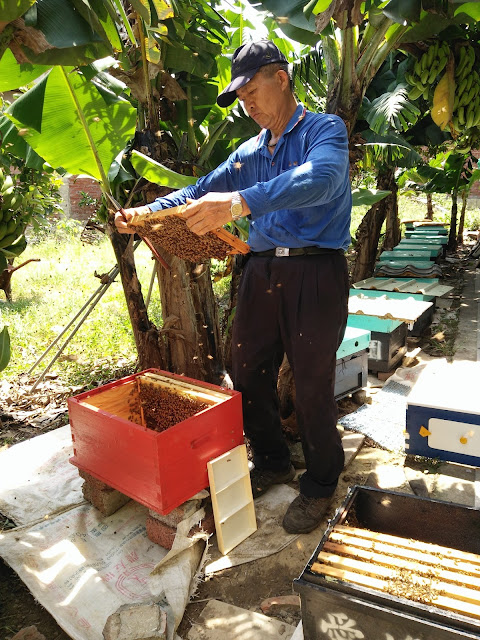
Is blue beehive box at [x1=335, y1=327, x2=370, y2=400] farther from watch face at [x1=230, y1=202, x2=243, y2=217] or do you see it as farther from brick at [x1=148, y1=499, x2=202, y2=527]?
watch face at [x1=230, y1=202, x2=243, y2=217]

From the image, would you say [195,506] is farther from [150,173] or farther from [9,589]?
[150,173]

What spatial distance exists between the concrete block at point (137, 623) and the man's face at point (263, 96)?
2322mm

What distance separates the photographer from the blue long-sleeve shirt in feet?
6.41

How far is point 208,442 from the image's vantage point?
2533mm

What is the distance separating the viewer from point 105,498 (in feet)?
9.02

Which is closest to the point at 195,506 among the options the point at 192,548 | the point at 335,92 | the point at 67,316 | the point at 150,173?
the point at 192,548

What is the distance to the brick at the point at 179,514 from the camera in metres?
2.45

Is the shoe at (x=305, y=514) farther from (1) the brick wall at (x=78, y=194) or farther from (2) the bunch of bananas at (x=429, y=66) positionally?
(1) the brick wall at (x=78, y=194)

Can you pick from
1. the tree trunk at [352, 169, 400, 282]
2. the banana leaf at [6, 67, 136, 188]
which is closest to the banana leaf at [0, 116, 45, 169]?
the banana leaf at [6, 67, 136, 188]

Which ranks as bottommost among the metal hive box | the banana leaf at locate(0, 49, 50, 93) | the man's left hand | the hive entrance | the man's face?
the metal hive box

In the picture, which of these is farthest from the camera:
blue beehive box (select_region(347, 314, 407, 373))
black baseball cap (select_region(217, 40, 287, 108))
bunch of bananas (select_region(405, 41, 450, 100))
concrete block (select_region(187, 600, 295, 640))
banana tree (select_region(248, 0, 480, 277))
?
blue beehive box (select_region(347, 314, 407, 373))

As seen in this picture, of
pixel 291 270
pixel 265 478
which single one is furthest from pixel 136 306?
pixel 265 478

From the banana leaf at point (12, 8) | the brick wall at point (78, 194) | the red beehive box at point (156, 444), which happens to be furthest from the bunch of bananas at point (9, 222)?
the brick wall at point (78, 194)

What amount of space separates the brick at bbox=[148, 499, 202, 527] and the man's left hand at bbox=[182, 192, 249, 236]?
54.6 inches
